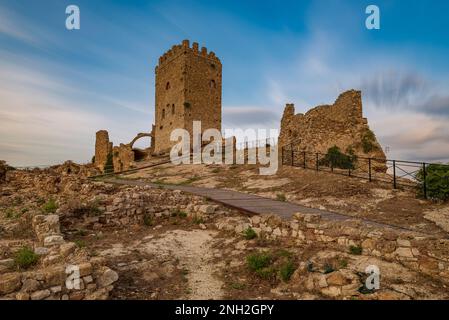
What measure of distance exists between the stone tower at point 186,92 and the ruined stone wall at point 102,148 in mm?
6480

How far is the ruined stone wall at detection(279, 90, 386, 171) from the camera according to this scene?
790 inches

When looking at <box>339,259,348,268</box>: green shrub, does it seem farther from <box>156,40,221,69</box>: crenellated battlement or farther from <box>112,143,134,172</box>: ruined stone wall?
<box>156,40,221,69</box>: crenellated battlement

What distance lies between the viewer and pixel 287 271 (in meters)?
5.41

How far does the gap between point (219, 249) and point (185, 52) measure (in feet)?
101

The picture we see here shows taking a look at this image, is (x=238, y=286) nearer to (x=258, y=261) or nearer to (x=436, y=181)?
(x=258, y=261)

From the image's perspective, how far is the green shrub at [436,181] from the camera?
33.0 feet

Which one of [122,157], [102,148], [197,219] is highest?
[102,148]

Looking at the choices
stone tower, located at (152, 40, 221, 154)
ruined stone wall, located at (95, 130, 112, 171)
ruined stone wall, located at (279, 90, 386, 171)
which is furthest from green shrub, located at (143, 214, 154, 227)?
ruined stone wall, located at (95, 130, 112, 171)

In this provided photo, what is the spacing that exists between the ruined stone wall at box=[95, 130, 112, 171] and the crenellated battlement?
1213 centimetres

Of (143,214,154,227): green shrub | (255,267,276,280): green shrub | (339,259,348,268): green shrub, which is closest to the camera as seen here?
(339,259,348,268): green shrub

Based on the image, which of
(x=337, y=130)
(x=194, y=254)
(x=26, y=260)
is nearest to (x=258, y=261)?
(x=194, y=254)

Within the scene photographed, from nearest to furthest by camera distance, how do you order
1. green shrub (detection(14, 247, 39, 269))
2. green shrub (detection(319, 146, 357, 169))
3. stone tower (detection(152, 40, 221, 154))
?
green shrub (detection(14, 247, 39, 269))
green shrub (detection(319, 146, 357, 169))
stone tower (detection(152, 40, 221, 154))

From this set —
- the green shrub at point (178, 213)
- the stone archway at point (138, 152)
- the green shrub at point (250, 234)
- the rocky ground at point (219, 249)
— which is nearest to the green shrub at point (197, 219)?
the rocky ground at point (219, 249)
